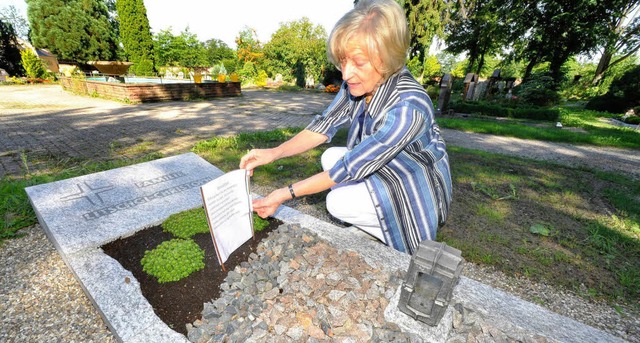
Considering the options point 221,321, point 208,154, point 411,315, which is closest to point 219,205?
point 221,321

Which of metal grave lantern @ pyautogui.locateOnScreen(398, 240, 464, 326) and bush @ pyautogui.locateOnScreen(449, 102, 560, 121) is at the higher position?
metal grave lantern @ pyautogui.locateOnScreen(398, 240, 464, 326)

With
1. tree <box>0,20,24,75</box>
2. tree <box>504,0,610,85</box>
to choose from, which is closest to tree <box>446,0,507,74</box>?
tree <box>504,0,610,85</box>

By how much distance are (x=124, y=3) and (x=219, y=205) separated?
26.3 metres

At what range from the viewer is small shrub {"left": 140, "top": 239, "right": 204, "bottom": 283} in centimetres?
166

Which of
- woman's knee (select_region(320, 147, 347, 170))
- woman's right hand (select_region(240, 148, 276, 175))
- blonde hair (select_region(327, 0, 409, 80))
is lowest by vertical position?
woman's knee (select_region(320, 147, 347, 170))

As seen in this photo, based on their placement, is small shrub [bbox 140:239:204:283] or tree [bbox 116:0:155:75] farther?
tree [bbox 116:0:155:75]

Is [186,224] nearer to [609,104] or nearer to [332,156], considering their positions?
[332,156]

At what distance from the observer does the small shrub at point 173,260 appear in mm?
1655

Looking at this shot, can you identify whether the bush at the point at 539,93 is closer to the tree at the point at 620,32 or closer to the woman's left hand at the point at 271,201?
the tree at the point at 620,32

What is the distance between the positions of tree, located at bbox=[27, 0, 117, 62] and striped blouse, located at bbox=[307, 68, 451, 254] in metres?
32.9

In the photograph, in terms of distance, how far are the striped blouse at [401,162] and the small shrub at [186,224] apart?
114 centimetres

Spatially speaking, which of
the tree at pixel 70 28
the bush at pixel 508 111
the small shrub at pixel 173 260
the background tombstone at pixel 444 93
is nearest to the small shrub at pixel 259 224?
the small shrub at pixel 173 260

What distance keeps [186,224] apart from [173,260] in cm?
46

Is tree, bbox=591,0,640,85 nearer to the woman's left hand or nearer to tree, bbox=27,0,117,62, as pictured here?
the woman's left hand
